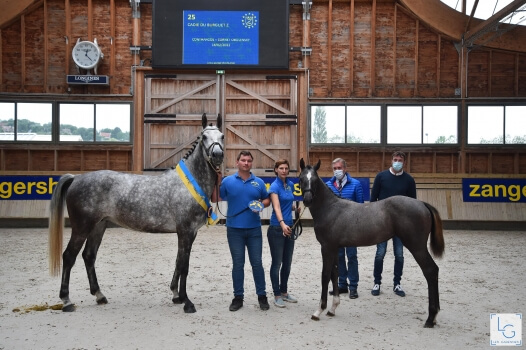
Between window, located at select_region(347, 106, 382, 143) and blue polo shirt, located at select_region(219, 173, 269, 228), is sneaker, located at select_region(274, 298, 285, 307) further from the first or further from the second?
window, located at select_region(347, 106, 382, 143)

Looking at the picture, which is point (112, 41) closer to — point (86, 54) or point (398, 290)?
point (86, 54)

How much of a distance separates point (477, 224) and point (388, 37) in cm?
600

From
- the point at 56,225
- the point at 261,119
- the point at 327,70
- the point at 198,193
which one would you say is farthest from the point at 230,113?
the point at 56,225

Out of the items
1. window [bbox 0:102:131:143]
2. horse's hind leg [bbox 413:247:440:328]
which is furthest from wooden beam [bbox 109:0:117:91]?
horse's hind leg [bbox 413:247:440:328]

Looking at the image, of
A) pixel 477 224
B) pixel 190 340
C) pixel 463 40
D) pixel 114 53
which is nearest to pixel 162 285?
pixel 190 340

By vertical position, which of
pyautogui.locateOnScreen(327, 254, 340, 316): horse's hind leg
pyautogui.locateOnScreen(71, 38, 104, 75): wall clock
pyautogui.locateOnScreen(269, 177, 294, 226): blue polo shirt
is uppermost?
pyautogui.locateOnScreen(71, 38, 104, 75): wall clock

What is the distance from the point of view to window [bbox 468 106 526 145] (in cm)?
1372

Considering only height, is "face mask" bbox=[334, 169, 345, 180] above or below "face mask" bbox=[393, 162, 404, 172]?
below

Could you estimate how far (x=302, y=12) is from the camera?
14.0 m

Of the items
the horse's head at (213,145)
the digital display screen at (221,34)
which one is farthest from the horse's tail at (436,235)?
the digital display screen at (221,34)

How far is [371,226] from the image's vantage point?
5.27 metres

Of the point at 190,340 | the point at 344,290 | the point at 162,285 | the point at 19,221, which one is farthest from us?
the point at 19,221

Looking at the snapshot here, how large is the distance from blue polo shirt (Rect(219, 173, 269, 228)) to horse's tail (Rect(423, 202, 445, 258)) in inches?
77.2

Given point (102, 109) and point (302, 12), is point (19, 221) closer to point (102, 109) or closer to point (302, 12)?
point (102, 109)
